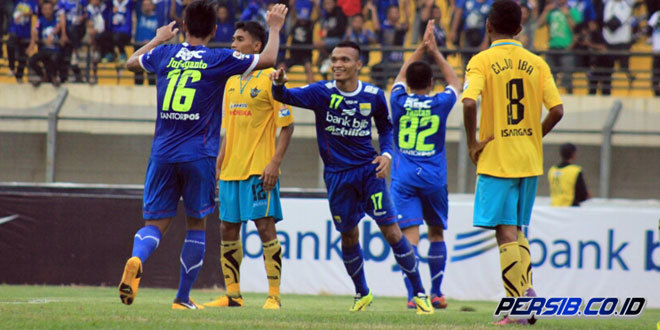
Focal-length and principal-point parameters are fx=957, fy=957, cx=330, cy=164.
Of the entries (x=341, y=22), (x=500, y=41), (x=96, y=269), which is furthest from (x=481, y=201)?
(x=341, y=22)

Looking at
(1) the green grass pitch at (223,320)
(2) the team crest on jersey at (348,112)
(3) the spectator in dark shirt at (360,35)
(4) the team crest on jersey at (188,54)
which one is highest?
(3) the spectator in dark shirt at (360,35)

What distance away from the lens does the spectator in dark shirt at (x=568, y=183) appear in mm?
13891

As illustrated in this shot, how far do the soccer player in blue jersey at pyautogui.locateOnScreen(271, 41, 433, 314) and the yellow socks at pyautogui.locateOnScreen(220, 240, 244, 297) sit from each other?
3.72 feet

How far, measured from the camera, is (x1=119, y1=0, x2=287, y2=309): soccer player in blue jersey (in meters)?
7.35

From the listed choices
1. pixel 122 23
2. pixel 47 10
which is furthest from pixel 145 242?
pixel 47 10

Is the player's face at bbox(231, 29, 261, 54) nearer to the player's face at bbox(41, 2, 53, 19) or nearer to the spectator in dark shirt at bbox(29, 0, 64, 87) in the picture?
the spectator in dark shirt at bbox(29, 0, 64, 87)

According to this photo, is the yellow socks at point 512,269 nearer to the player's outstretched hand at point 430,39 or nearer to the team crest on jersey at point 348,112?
the team crest on jersey at point 348,112

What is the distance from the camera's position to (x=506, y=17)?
7.01 metres

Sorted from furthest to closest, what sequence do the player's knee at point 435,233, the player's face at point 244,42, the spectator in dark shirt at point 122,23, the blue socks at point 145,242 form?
the spectator in dark shirt at point 122,23, the player's knee at point 435,233, the player's face at point 244,42, the blue socks at point 145,242

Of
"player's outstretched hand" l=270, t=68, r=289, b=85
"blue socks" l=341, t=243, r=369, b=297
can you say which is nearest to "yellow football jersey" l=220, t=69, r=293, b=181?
"player's outstretched hand" l=270, t=68, r=289, b=85

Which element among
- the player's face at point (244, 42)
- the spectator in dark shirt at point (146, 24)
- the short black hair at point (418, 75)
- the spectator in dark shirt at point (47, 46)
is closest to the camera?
the player's face at point (244, 42)

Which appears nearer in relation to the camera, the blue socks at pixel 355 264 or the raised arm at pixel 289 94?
the raised arm at pixel 289 94

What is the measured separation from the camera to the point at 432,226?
970 cm

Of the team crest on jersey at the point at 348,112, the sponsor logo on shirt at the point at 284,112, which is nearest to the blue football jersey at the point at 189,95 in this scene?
the team crest on jersey at the point at 348,112
